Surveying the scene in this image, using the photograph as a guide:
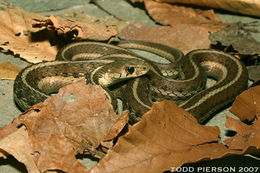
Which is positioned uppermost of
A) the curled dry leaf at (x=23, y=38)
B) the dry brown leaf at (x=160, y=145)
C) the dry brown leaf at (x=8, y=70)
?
the dry brown leaf at (x=160, y=145)

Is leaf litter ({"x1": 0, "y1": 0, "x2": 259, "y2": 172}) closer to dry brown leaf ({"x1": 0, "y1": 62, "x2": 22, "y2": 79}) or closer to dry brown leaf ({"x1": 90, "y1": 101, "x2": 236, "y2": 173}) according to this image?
dry brown leaf ({"x1": 90, "y1": 101, "x2": 236, "y2": 173})

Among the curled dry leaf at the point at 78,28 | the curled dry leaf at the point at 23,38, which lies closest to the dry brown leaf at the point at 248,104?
the curled dry leaf at the point at 78,28

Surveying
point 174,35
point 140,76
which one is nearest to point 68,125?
point 140,76

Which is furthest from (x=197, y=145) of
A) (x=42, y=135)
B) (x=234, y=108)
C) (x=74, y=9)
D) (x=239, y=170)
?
(x=74, y=9)

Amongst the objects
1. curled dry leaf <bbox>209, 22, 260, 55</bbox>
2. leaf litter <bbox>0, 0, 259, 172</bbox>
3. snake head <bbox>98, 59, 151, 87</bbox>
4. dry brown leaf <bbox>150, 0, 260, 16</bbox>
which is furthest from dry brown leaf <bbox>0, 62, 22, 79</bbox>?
dry brown leaf <bbox>150, 0, 260, 16</bbox>

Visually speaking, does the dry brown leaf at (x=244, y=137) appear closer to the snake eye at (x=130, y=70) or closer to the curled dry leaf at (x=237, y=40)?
the snake eye at (x=130, y=70)

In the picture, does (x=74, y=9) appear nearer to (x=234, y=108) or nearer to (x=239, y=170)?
(x=234, y=108)

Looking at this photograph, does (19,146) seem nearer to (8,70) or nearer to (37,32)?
(8,70)
